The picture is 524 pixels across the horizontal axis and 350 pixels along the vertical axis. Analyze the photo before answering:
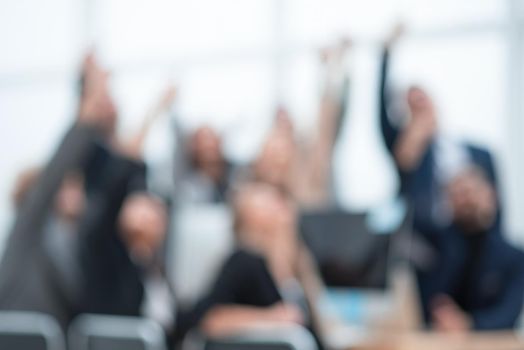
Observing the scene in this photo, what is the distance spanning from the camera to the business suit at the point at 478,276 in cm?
382

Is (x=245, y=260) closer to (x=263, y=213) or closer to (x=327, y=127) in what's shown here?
(x=263, y=213)

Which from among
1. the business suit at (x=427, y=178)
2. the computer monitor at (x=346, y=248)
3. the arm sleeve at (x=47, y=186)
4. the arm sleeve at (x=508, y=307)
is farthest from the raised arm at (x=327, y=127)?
the arm sleeve at (x=47, y=186)

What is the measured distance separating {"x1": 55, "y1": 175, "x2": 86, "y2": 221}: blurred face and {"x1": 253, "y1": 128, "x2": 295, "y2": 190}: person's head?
3.02 feet

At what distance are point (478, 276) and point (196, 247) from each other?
4.42 feet

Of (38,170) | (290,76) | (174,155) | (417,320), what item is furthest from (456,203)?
(38,170)

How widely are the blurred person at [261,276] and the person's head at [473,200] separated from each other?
0.71 meters

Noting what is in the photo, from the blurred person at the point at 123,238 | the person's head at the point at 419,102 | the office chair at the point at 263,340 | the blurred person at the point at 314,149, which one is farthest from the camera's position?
the blurred person at the point at 123,238

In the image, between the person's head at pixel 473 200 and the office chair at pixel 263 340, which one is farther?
the person's head at pixel 473 200

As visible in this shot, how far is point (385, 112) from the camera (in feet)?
13.3

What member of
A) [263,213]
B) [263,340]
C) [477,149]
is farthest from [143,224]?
[477,149]

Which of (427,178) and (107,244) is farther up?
(427,178)

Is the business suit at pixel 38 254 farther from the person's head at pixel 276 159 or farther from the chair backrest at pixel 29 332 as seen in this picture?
the person's head at pixel 276 159

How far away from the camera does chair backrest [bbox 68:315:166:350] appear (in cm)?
384

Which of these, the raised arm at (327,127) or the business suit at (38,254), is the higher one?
the raised arm at (327,127)
